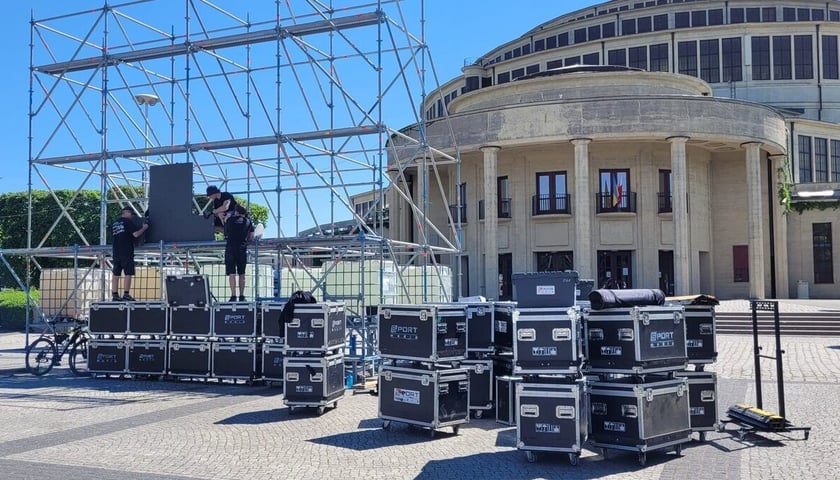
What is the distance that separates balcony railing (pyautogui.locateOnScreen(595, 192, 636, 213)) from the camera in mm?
34969

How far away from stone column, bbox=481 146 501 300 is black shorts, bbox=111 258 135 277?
20980mm

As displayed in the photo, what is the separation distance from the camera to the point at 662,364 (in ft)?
27.9

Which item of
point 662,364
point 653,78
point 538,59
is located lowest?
point 662,364

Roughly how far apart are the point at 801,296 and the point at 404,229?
2138 cm

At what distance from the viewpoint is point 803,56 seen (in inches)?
1906

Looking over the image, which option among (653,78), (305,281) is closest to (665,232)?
(653,78)

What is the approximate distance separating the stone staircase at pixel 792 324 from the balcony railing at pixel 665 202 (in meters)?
8.92

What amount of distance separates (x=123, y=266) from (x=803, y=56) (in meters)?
46.8

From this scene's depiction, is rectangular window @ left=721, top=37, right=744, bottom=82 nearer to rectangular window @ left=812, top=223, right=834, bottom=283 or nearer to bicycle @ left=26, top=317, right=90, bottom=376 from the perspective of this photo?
rectangular window @ left=812, top=223, right=834, bottom=283

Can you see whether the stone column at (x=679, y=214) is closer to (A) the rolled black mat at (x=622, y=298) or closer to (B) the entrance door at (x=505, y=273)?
(B) the entrance door at (x=505, y=273)

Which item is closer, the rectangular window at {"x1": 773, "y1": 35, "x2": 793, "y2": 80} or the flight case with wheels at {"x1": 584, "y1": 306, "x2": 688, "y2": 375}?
the flight case with wheels at {"x1": 584, "y1": 306, "x2": 688, "y2": 375}

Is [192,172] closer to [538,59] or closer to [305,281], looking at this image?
[305,281]

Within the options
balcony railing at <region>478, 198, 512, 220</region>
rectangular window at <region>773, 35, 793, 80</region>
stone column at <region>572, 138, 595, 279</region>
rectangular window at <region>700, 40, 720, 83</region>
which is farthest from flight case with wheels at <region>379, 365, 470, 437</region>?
rectangular window at <region>773, 35, 793, 80</region>

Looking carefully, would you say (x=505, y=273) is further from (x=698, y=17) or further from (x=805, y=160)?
(x=698, y=17)
